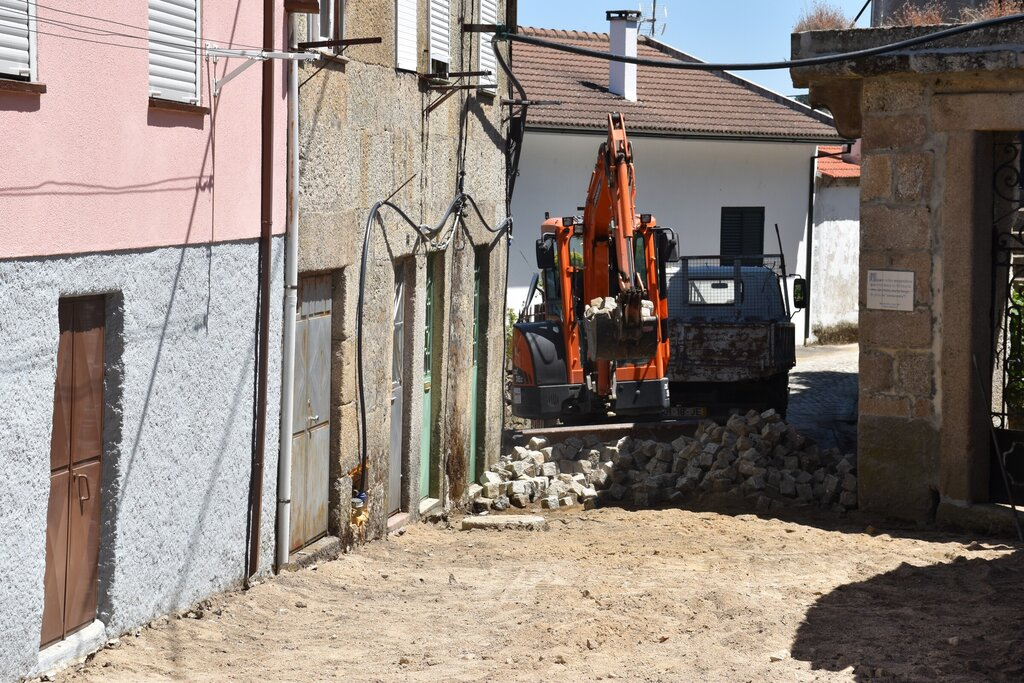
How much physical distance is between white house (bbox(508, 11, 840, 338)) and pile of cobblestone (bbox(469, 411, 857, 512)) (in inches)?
383

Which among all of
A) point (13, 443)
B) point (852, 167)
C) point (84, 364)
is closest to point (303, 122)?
point (84, 364)

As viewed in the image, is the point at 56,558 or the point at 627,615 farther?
the point at 627,615

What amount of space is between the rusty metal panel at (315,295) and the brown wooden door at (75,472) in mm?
2435

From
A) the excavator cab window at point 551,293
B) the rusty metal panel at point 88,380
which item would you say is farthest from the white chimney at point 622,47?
the rusty metal panel at point 88,380

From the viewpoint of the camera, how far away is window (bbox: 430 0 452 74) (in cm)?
1170

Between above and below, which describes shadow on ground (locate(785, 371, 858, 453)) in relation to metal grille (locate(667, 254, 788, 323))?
below

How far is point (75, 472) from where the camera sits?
682 cm

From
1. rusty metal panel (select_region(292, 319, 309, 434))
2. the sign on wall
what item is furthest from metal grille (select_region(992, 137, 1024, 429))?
rusty metal panel (select_region(292, 319, 309, 434))

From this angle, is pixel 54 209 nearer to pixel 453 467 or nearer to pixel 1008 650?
pixel 1008 650

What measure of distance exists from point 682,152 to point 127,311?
19748 millimetres

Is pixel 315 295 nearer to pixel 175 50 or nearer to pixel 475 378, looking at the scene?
pixel 175 50

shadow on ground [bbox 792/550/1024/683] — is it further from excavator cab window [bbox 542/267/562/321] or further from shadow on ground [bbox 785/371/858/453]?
excavator cab window [bbox 542/267/562/321]

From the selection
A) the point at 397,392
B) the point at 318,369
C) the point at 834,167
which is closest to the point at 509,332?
the point at 397,392

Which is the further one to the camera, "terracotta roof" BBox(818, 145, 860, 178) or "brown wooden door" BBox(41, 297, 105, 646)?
"terracotta roof" BBox(818, 145, 860, 178)
